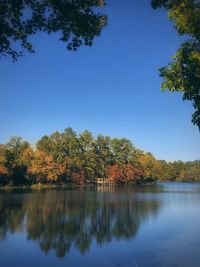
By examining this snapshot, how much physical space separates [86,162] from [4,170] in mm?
37806

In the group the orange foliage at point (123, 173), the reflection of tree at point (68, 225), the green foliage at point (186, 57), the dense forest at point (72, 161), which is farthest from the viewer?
the orange foliage at point (123, 173)

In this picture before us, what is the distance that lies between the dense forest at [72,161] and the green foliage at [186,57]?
51149 mm

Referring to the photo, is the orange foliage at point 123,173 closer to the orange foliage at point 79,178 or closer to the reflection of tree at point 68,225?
the orange foliage at point 79,178

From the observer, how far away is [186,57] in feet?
34.1

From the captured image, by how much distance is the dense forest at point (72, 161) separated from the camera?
2657 inches

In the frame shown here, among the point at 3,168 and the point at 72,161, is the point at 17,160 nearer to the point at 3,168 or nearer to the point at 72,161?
the point at 3,168

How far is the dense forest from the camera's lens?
221 feet

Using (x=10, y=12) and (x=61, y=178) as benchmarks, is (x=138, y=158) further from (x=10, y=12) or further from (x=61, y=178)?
(x=10, y=12)

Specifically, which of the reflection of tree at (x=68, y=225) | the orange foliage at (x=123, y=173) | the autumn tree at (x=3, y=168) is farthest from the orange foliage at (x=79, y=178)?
the reflection of tree at (x=68, y=225)

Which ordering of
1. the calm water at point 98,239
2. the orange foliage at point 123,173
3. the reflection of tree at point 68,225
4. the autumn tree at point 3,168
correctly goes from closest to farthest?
the calm water at point 98,239, the reflection of tree at point 68,225, the autumn tree at point 3,168, the orange foliage at point 123,173

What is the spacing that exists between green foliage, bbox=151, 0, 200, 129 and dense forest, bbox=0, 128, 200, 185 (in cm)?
5115

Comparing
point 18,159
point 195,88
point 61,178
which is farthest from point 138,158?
point 195,88

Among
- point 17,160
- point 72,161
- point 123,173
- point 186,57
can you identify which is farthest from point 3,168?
point 186,57

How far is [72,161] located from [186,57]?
77436 millimetres
